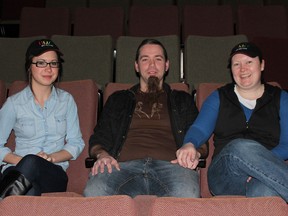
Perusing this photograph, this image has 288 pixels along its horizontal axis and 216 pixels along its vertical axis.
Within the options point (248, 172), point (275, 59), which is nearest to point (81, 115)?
point (248, 172)

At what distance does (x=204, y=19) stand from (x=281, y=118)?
178 cm

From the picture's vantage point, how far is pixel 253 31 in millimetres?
2990

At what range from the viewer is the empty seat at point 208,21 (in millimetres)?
3000

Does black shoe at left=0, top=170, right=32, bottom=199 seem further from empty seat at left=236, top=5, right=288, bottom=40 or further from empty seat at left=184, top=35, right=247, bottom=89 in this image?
empty seat at left=236, top=5, right=288, bottom=40

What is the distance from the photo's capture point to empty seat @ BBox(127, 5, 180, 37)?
304 cm

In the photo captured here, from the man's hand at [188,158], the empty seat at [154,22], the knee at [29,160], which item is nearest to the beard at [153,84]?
the man's hand at [188,158]

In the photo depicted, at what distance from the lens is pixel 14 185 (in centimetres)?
110

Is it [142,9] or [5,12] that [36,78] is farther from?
[5,12]

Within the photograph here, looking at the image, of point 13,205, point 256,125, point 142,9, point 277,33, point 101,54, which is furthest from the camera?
point 142,9

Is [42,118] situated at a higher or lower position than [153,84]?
lower

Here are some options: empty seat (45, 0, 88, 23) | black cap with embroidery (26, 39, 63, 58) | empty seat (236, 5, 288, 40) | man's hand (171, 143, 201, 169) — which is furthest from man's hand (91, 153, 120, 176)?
empty seat (45, 0, 88, 23)

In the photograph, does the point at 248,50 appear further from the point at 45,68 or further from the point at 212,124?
the point at 45,68

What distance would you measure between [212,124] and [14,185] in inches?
29.1

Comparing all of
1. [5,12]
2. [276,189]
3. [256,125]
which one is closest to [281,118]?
[256,125]
